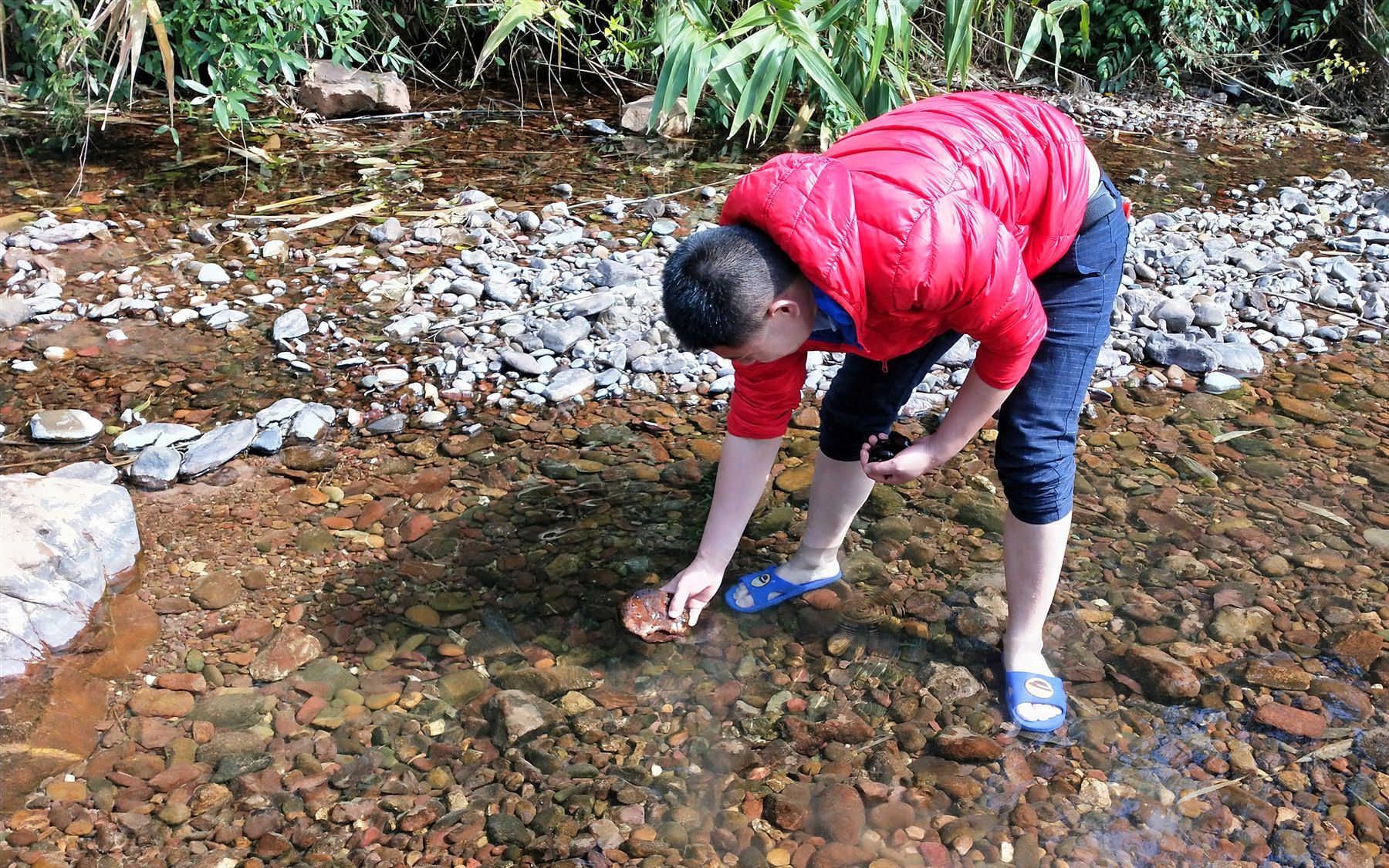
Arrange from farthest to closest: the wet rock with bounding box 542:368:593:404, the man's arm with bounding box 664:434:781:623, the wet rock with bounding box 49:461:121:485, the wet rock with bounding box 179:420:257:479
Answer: the wet rock with bounding box 542:368:593:404
the wet rock with bounding box 179:420:257:479
the wet rock with bounding box 49:461:121:485
the man's arm with bounding box 664:434:781:623

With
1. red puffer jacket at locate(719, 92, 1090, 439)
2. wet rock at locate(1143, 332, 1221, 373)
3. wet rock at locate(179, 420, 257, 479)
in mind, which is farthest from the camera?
wet rock at locate(1143, 332, 1221, 373)

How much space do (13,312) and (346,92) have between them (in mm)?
2654

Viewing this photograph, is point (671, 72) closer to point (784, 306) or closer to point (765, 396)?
point (765, 396)

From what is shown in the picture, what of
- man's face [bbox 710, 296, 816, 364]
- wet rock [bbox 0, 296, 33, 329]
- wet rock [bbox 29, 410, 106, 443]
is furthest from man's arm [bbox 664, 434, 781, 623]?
wet rock [bbox 0, 296, 33, 329]

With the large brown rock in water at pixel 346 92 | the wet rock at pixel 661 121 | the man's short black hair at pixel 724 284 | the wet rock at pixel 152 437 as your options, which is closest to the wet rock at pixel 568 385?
the wet rock at pixel 152 437

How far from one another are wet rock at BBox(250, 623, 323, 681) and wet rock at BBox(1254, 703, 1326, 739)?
1812 mm

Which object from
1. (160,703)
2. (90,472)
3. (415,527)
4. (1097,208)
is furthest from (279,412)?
(1097,208)

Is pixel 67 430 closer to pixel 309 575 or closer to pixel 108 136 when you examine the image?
pixel 309 575

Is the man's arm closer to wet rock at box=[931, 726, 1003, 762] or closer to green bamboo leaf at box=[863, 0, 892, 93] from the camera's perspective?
wet rock at box=[931, 726, 1003, 762]

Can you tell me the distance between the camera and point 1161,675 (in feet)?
6.88

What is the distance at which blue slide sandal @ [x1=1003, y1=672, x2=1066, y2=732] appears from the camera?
6.48 ft

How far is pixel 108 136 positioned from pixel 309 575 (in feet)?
11.9

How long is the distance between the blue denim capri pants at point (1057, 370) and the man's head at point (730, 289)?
1.16 feet

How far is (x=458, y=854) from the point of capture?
5.54 ft
